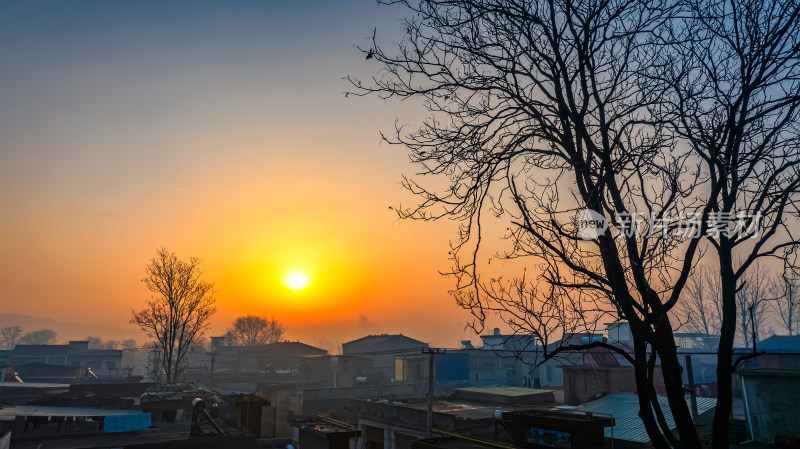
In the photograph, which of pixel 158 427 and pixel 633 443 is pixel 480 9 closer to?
pixel 633 443

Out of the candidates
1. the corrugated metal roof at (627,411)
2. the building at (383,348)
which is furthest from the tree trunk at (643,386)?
the building at (383,348)

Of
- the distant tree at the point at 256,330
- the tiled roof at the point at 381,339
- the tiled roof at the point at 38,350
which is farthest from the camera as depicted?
the distant tree at the point at 256,330

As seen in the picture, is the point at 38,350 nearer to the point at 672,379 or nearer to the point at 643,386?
the point at 643,386

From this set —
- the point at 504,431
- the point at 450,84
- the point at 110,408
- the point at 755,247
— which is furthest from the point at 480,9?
the point at 110,408

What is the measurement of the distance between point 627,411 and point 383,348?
156 ft

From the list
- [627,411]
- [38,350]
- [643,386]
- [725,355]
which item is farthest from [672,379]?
[38,350]

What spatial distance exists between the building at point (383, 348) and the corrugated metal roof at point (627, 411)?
3756 cm

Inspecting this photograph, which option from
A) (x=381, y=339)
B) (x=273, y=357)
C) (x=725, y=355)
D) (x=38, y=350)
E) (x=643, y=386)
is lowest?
(x=273, y=357)

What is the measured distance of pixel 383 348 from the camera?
2547 inches

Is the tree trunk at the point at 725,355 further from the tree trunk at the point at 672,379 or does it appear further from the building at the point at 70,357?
the building at the point at 70,357

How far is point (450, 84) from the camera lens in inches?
199

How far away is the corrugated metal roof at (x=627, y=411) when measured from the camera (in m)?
16.4

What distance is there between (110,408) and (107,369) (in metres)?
61.4

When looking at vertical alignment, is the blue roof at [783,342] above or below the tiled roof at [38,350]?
above
